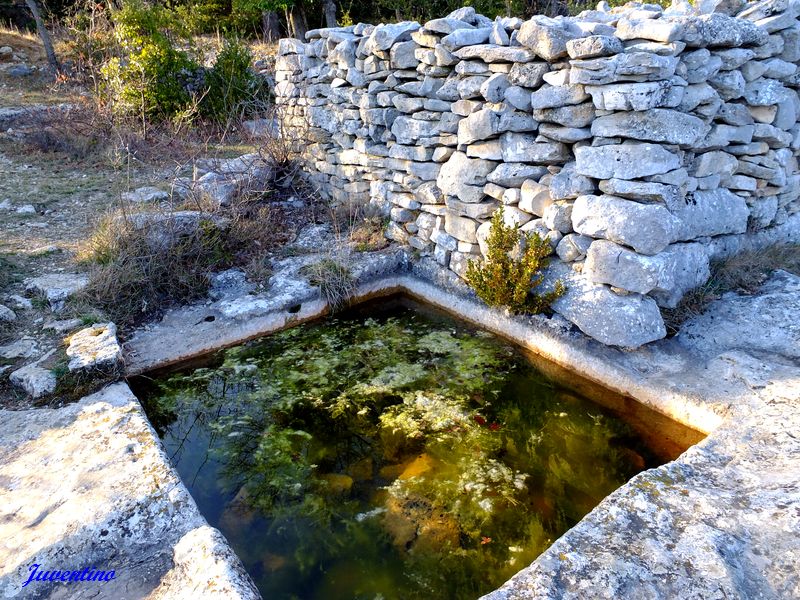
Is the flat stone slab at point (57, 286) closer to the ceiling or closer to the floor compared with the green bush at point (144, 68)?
closer to the floor

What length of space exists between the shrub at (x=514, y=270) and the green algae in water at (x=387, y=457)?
43cm

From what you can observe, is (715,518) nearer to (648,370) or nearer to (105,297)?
(648,370)

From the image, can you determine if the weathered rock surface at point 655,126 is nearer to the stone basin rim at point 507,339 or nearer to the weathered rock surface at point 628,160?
the weathered rock surface at point 628,160

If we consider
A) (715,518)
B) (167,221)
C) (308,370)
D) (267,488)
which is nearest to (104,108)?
(167,221)

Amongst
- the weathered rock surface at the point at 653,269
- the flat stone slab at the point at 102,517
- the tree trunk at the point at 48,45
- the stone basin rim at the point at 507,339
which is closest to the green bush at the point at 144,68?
the tree trunk at the point at 48,45

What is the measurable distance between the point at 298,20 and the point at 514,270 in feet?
37.5

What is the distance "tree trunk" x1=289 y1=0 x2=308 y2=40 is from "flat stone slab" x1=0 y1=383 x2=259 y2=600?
38.5 feet

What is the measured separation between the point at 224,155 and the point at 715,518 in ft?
25.6

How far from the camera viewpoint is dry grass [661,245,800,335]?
14.2 ft

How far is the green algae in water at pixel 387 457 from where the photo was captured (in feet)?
10.0

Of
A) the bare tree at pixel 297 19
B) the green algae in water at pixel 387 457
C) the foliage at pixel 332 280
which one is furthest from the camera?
the bare tree at pixel 297 19

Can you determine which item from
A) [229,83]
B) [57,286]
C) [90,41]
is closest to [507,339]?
[57,286]

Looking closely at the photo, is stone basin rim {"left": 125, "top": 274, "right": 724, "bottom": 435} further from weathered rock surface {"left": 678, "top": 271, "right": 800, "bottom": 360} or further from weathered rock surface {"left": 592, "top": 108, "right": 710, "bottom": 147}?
weathered rock surface {"left": 592, "top": 108, "right": 710, "bottom": 147}

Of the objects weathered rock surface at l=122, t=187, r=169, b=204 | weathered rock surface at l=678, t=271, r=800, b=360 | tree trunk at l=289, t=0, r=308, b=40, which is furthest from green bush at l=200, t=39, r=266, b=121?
weathered rock surface at l=678, t=271, r=800, b=360
